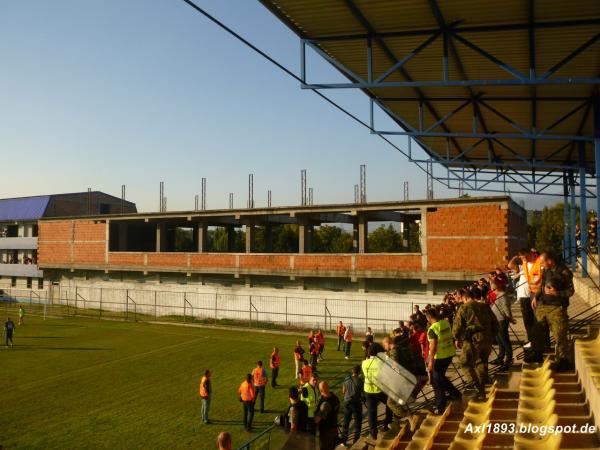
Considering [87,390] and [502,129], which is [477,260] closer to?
[502,129]

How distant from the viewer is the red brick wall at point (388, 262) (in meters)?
29.4

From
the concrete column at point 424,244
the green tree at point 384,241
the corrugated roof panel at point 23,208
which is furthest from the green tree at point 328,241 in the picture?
the concrete column at point 424,244

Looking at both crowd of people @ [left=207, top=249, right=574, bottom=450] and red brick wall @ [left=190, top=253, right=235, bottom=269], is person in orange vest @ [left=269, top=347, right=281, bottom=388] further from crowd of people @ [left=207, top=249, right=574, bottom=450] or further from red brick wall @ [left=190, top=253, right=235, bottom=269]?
red brick wall @ [left=190, top=253, right=235, bottom=269]

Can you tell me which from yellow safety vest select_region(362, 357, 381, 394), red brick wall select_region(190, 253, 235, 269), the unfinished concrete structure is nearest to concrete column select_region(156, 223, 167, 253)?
the unfinished concrete structure

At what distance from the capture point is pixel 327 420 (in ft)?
25.5

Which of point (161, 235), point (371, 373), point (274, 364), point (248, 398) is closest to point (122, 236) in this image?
point (161, 235)

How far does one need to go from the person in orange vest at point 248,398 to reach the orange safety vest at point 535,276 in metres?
7.79

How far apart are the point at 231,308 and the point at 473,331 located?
2951 cm

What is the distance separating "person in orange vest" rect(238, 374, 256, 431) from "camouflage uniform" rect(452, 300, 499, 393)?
7433 mm

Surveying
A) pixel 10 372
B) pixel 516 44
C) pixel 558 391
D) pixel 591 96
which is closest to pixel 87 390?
pixel 10 372

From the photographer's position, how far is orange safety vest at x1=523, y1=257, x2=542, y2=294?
373 inches

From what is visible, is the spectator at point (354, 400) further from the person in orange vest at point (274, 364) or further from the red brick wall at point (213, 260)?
the red brick wall at point (213, 260)

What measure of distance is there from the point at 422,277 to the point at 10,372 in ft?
67.5

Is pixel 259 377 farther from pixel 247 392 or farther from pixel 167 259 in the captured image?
pixel 167 259
